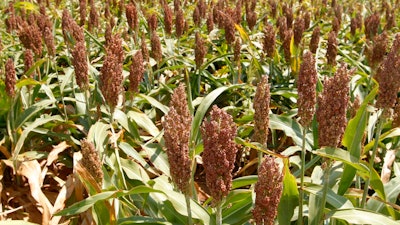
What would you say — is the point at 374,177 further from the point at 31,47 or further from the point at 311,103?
the point at 31,47

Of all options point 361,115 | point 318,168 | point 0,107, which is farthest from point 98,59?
point 361,115

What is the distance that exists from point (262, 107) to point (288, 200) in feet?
1.67

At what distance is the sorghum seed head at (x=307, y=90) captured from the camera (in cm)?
192

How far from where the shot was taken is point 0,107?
3555mm

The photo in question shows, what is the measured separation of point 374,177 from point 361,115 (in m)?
0.31

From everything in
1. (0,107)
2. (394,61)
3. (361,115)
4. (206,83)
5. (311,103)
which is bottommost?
(206,83)

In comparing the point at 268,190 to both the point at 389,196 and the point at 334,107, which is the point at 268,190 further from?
the point at 389,196

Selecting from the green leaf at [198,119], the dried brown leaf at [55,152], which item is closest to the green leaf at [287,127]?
the green leaf at [198,119]

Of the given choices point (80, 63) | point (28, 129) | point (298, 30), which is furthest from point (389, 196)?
point (28, 129)

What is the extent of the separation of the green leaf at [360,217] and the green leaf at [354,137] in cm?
27

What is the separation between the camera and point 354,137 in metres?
2.31

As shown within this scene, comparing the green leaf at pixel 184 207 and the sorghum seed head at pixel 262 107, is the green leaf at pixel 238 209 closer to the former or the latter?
the green leaf at pixel 184 207

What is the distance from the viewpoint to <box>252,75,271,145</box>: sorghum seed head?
78.1 inches

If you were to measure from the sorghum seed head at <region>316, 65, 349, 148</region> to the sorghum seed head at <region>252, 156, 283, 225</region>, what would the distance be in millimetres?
306
